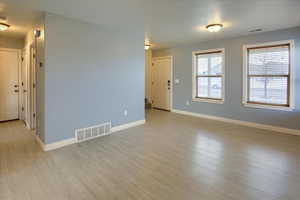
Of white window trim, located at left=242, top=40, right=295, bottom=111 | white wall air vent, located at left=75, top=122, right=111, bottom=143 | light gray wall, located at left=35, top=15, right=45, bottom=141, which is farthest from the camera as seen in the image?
white window trim, located at left=242, top=40, right=295, bottom=111

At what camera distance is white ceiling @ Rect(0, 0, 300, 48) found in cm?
277

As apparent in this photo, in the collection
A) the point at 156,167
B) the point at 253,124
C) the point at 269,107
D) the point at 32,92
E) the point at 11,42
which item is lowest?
the point at 156,167

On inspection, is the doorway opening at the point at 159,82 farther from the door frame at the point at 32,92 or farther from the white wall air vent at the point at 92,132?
the door frame at the point at 32,92

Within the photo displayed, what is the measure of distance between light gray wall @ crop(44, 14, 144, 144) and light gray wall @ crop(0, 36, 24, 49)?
2863 millimetres

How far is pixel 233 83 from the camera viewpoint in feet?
16.9

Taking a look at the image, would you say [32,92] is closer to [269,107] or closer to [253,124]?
[253,124]

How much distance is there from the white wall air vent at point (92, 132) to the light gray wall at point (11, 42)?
348cm

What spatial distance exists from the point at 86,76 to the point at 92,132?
3.85 ft

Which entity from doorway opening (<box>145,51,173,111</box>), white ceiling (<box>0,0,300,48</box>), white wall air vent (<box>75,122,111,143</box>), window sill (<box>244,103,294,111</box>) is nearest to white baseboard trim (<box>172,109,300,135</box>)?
window sill (<box>244,103,294,111</box>)

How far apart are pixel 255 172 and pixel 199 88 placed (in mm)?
3895

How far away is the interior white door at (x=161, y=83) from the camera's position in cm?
701

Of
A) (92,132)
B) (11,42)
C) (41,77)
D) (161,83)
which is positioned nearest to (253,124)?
(161,83)

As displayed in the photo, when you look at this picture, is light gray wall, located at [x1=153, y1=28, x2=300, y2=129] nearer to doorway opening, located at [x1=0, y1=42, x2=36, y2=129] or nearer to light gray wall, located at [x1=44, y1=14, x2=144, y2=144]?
light gray wall, located at [x1=44, y1=14, x2=144, y2=144]

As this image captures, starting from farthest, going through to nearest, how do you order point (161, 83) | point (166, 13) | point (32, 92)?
point (161, 83)
point (32, 92)
point (166, 13)
